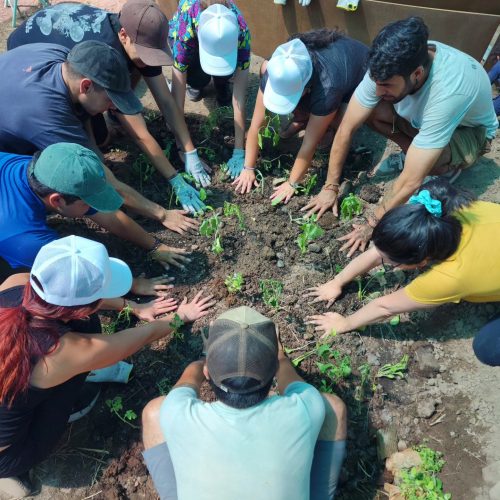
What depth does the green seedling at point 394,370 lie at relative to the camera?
239cm

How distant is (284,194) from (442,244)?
1371 mm

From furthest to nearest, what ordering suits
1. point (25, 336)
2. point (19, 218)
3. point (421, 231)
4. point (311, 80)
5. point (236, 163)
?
point (236, 163) < point (311, 80) < point (19, 218) < point (421, 231) < point (25, 336)

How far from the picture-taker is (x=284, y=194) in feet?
9.91

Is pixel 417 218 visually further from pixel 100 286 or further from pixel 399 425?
pixel 100 286

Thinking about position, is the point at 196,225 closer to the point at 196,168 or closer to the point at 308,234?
the point at 196,168

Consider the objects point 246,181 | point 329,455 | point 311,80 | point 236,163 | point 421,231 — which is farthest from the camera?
point 236,163

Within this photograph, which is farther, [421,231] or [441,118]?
[441,118]

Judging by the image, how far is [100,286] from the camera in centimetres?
178

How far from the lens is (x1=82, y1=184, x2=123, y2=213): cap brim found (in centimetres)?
213

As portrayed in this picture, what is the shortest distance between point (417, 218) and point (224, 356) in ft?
3.14

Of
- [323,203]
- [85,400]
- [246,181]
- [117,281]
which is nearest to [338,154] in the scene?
[323,203]

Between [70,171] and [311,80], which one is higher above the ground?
[311,80]

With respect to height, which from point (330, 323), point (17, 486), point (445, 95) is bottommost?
point (17, 486)

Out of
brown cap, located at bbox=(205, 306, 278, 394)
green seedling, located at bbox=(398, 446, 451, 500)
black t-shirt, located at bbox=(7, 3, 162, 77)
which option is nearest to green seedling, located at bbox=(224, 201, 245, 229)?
black t-shirt, located at bbox=(7, 3, 162, 77)
